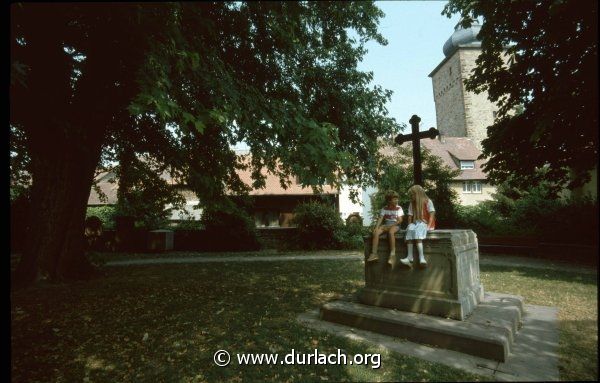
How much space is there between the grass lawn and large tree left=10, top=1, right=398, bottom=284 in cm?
221

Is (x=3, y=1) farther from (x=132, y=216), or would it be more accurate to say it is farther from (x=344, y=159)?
(x=132, y=216)

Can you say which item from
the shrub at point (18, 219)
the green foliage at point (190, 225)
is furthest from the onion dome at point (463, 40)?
the shrub at point (18, 219)

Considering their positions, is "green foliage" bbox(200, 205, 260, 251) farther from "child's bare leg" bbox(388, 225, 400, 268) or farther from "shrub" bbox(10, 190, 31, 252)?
"child's bare leg" bbox(388, 225, 400, 268)

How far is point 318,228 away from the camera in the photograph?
18234 mm

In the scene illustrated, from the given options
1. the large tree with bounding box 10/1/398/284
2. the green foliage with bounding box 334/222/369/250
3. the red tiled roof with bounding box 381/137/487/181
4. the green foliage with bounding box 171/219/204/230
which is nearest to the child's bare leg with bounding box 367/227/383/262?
the large tree with bounding box 10/1/398/284

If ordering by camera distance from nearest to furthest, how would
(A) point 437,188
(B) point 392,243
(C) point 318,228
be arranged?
1. (B) point 392,243
2. (C) point 318,228
3. (A) point 437,188

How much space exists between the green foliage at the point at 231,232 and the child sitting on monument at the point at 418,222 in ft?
45.9

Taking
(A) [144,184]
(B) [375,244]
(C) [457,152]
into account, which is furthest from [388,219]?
(C) [457,152]

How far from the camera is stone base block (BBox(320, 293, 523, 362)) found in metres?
3.72

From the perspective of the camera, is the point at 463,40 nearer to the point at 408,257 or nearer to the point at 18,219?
the point at 408,257

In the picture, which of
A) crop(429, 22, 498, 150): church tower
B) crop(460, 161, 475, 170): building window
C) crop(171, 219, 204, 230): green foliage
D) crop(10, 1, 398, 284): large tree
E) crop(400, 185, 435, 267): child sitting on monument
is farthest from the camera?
crop(429, 22, 498, 150): church tower

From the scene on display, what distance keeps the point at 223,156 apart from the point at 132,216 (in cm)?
1152

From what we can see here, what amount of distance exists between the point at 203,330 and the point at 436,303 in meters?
3.59

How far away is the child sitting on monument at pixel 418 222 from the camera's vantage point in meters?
5.21
